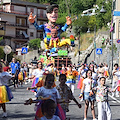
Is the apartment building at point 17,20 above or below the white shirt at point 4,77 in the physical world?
above

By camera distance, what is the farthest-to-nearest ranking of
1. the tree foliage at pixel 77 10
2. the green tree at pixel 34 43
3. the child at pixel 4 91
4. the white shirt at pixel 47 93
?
the green tree at pixel 34 43 < the tree foliage at pixel 77 10 < the child at pixel 4 91 < the white shirt at pixel 47 93

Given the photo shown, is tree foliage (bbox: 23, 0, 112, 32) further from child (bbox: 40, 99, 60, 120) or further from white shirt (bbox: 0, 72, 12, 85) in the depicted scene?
child (bbox: 40, 99, 60, 120)

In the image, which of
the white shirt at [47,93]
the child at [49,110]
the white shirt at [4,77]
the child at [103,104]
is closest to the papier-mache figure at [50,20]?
the white shirt at [4,77]

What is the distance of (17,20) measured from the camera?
3078 inches

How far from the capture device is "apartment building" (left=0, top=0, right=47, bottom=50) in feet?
248

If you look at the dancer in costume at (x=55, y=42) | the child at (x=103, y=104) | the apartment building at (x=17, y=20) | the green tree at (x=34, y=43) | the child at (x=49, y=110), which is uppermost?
the apartment building at (x=17, y=20)

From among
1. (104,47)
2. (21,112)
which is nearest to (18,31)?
(104,47)

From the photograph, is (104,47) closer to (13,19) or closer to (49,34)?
(49,34)

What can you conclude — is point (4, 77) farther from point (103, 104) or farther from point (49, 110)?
point (49, 110)

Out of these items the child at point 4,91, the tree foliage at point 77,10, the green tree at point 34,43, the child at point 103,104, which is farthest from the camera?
the green tree at point 34,43

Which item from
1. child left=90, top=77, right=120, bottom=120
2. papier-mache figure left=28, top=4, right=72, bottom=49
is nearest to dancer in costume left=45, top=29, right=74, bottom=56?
papier-mache figure left=28, top=4, right=72, bottom=49

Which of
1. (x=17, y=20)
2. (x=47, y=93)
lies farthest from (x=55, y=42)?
(x=17, y=20)

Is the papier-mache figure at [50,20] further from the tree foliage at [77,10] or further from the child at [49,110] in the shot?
the tree foliage at [77,10]

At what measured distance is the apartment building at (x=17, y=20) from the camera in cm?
7556
